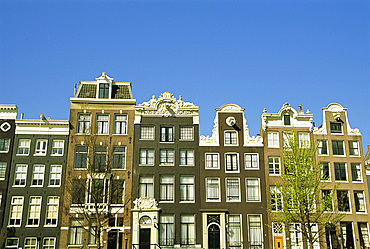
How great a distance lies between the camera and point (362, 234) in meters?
41.7

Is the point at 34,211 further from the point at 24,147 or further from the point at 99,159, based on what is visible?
the point at 99,159

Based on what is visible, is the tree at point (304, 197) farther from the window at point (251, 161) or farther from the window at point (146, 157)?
the window at point (146, 157)

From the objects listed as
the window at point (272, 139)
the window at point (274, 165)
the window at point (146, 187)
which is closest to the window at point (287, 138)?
the window at point (272, 139)

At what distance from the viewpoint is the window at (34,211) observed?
4062cm

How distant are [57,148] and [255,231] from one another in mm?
21137

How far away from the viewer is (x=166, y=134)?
4384 cm

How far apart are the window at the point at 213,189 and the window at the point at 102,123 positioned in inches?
455

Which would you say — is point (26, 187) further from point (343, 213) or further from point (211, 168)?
point (343, 213)

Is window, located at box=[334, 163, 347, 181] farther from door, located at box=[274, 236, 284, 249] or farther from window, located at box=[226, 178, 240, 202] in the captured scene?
window, located at box=[226, 178, 240, 202]

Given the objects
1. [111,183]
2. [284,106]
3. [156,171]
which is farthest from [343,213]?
[111,183]

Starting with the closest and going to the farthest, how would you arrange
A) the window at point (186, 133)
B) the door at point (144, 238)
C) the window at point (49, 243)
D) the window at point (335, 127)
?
the window at point (49, 243) → the door at point (144, 238) → the window at point (186, 133) → the window at point (335, 127)

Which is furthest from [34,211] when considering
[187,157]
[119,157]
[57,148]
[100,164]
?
[187,157]

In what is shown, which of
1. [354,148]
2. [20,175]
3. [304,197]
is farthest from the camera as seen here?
[354,148]

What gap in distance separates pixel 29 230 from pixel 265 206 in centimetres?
2255
